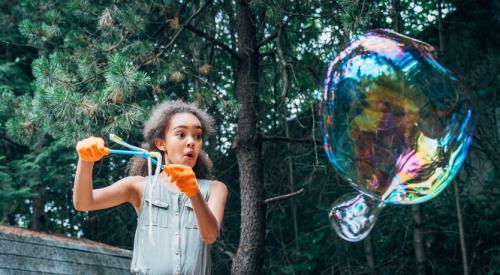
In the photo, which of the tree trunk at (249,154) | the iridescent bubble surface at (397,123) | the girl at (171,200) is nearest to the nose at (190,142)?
the girl at (171,200)

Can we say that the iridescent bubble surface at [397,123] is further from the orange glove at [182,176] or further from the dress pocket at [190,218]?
the orange glove at [182,176]

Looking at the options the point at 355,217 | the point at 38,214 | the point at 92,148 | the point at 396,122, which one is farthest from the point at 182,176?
the point at 38,214

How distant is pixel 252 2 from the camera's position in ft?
17.4

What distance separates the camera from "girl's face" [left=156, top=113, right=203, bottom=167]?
269 centimetres

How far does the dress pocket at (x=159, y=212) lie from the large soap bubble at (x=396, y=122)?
4.16 feet

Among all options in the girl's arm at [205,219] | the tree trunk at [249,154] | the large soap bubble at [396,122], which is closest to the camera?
the girl's arm at [205,219]

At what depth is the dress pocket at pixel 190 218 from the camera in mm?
2581

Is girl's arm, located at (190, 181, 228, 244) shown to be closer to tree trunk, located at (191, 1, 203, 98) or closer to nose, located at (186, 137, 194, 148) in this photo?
nose, located at (186, 137, 194, 148)

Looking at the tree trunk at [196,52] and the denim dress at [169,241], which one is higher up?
the tree trunk at [196,52]

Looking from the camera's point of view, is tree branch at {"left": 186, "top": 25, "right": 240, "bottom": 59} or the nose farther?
tree branch at {"left": 186, "top": 25, "right": 240, "bottom": 59}

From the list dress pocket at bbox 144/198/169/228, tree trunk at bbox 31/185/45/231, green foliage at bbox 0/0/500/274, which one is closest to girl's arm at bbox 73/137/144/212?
dress pocket at bbox 144/198/169/228

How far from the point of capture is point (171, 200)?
265 centimetres

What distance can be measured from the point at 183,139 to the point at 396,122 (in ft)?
3.95

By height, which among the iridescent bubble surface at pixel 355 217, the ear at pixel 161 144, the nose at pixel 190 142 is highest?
the ear at pixel 161 144
